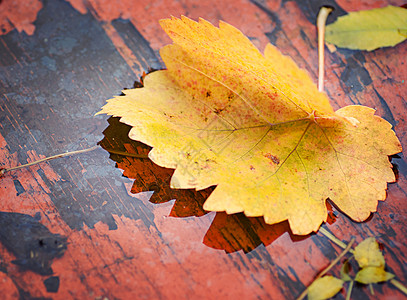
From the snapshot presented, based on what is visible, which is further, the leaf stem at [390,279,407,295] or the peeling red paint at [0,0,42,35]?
the peeling red paint at [0,0,42,35]

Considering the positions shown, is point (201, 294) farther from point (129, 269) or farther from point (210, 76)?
point (210, 76)

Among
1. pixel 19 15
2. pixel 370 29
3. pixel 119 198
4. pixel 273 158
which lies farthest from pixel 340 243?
pixel 19 15

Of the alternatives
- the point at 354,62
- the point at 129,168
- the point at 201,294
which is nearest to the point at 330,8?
the point at 354,62

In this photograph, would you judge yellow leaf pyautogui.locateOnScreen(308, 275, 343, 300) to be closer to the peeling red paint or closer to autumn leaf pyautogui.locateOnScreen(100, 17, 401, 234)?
autumn leaf pyautogui.locateOnScreen(100, 17, 401, 234)

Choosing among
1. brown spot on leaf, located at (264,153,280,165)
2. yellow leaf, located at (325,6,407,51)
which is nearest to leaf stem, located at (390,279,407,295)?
brown spot on leaf, located at (264,153,280,165)

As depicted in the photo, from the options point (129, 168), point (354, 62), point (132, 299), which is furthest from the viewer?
point (354, 62)

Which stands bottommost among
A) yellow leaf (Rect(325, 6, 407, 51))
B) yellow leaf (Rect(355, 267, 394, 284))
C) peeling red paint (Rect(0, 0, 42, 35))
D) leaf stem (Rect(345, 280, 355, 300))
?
yellow leaf (Rect(355, 267, 394, 284))
